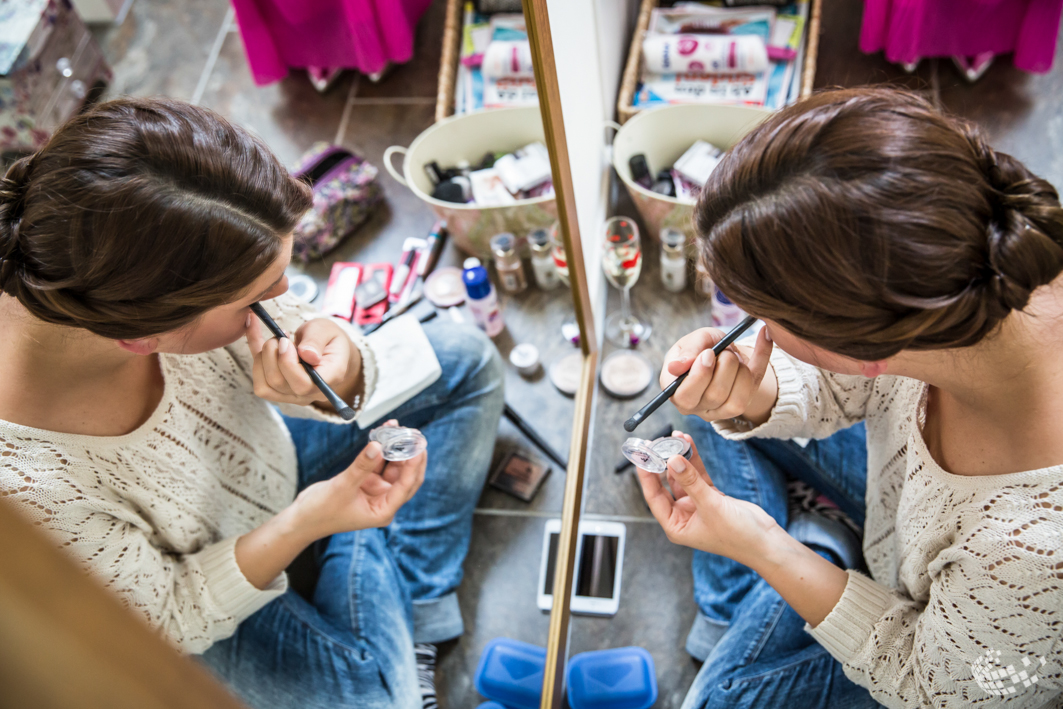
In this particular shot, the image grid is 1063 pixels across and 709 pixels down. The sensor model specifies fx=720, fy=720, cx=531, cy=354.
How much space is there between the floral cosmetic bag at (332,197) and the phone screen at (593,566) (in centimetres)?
67

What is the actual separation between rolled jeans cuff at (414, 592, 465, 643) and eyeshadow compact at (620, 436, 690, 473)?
0.44 metres

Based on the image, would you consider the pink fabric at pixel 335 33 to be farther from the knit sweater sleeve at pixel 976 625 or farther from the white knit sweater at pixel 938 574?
the knit sweater sleeve at pixel 976 625

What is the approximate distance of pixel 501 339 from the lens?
1.42 meters

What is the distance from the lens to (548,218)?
1.29m

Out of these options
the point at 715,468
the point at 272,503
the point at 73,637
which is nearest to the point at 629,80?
the point at 715,468

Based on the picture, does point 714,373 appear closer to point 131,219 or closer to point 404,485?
point 404,485

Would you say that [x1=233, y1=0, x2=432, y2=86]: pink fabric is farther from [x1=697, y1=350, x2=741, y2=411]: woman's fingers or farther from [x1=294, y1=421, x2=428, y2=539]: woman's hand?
[x1=697, y1=350, x2=741, y2=411]: woman's fingers

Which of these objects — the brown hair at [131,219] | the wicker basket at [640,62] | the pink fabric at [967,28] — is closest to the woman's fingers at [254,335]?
the brown hair at [131,219]

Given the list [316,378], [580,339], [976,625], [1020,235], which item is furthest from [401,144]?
[976,625]

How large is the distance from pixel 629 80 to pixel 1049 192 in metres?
1.20

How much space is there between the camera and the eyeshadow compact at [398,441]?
2.91 feet

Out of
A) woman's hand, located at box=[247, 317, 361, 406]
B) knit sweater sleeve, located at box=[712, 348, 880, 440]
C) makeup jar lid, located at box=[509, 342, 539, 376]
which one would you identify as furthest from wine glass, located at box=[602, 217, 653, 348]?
woman's hand, located at box=[247, 317, 361, 406]

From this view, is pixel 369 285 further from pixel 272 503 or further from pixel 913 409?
pixel 913 409

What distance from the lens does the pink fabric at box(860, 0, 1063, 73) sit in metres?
1.59
